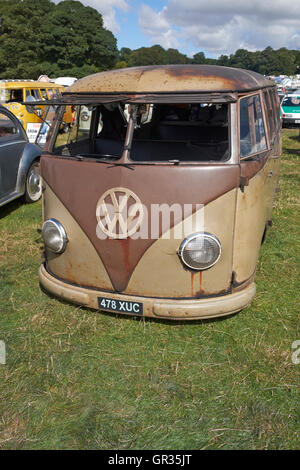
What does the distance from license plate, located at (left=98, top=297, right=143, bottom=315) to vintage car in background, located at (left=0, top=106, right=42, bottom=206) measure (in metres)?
3.57

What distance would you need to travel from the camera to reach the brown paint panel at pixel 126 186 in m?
3.07

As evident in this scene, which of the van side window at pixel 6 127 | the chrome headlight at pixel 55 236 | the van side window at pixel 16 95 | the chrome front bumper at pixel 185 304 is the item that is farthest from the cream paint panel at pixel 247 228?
the van side window at pixel 16 95

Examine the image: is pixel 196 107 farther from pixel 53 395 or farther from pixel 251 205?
pixel 53 395

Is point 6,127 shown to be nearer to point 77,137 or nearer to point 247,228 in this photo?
point 77,137

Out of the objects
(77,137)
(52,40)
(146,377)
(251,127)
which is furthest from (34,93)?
(52,40)

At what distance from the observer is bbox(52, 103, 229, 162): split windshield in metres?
3.56

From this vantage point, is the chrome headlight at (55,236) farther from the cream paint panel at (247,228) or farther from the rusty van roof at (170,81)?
the cream paint panel at (247,228)

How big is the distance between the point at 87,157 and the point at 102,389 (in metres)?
1.94

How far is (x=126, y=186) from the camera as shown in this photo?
314 cm

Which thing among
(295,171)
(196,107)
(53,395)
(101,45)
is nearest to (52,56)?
(101,45)

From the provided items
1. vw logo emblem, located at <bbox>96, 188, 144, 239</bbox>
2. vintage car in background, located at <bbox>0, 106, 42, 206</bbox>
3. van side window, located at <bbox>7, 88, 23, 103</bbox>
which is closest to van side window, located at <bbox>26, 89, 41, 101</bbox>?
van side window, located at <bbox>7, 88, 23, 103</bbox>

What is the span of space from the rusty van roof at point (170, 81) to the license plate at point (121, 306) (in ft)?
5.61

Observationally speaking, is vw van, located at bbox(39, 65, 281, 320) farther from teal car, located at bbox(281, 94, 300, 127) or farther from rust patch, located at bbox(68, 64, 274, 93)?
teal car, located at bbox(281, 94, 300, 127)

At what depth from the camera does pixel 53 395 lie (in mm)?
2838
